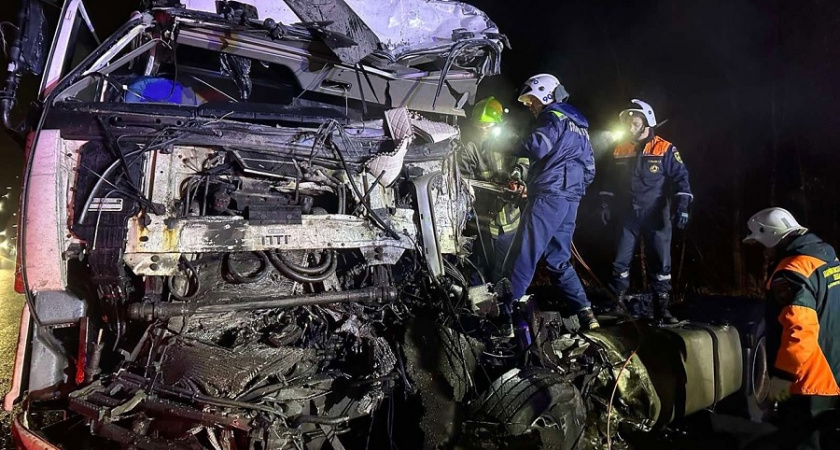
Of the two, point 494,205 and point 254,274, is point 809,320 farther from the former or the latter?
point 254,274

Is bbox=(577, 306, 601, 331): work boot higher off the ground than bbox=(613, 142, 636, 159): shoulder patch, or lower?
lower

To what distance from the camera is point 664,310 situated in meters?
4.25

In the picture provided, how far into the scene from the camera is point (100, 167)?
7.85 feet

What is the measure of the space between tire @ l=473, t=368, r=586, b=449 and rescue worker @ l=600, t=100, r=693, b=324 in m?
2.69

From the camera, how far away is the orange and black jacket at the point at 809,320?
2941mm

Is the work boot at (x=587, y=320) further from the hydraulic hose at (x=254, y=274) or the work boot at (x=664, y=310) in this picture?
the hydraulic hose at (x=254, y=274)

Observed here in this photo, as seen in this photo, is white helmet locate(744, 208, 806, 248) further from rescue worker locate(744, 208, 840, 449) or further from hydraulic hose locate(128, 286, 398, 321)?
hydraulic hose locate(128, 286, 398, 321)

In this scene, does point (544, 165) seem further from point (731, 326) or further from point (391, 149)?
point (731, 326)

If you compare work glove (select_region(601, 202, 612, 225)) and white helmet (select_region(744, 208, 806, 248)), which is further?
work glove (select_region(601, 202, 612, 225))

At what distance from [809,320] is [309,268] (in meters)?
3.24

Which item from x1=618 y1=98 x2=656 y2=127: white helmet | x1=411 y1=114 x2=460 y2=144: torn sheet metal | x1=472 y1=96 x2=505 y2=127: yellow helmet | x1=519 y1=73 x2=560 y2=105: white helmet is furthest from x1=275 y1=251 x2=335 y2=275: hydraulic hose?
x1=618 y1=98 x2=656 y2=127: white helmet

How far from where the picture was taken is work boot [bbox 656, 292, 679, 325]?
3980mm

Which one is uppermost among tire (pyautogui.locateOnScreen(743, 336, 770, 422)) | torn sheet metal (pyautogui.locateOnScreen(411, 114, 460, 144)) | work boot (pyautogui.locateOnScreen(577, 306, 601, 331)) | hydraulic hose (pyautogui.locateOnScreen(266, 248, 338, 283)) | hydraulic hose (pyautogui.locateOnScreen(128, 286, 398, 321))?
torn sheet metal (pyautogui.locateOnScreen(411, 114, 460, 144))

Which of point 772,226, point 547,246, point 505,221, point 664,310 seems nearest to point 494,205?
point 505,221
